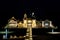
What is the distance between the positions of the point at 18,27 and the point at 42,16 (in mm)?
285

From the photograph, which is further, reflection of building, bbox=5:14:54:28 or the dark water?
the dark water

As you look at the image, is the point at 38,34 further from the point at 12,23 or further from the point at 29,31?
the point at 12,23

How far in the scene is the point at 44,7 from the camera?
1.49m

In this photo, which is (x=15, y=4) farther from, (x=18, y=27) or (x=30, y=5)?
(x=18, y=27)

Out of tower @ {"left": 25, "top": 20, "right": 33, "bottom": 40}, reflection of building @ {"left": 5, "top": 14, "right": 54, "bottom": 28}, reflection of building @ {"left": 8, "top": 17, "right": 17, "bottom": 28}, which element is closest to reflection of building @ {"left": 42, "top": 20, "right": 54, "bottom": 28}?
reflection of building @ {"left": 5, "top": 14, "right": 54, "bottom": 28}

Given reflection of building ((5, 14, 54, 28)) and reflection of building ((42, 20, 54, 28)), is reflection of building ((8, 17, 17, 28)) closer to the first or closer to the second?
reflection of building ((5, 14, 54, 28))

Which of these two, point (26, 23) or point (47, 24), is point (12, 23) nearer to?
point (26, 23)

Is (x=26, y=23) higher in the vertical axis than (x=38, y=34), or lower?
higher

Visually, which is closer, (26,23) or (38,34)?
(26,23)

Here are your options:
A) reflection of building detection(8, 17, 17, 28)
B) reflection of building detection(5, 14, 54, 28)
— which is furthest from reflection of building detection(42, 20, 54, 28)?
reflection of building detection(8, 17, 17, 28)

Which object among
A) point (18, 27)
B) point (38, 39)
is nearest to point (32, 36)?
point (38, 39)

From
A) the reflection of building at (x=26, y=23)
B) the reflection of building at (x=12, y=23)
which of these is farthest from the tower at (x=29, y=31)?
the reflection of building at (x=12, y=23)

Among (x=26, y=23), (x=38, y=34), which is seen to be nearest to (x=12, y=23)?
(x=26, y=23)

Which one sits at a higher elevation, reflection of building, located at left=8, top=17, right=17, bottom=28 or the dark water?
reflection of building, located at left=8, top=17, right=17, bottom=28
